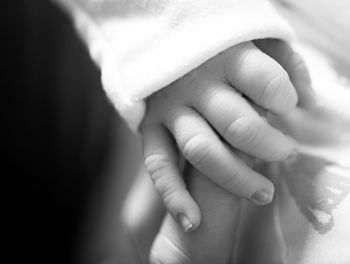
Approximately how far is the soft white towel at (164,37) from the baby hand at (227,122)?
0.01m

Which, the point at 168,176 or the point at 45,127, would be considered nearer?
the point at 168,176

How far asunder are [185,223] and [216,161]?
0.17 feet

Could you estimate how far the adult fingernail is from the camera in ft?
1.20

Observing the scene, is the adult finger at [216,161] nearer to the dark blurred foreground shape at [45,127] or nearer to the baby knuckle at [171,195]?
the baby knuckle at [171,195]

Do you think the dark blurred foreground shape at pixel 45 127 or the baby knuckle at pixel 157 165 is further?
the dark blurred foreground shape at pixel 45 127

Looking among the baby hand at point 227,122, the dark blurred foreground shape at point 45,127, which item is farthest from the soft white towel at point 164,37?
the dark blurred foreground shape at point 45,127

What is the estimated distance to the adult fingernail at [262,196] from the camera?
367mm

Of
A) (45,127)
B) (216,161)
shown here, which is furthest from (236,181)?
(45,127)

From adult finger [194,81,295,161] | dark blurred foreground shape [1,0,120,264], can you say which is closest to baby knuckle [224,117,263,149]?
adult finger [194,81,295,161]

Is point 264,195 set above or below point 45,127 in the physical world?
above

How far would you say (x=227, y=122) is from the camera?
35 cm

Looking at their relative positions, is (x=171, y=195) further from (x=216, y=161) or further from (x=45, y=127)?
(x=45, y=127)

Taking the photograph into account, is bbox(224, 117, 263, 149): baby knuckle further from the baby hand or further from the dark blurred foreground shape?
the dark blurred foreground shape

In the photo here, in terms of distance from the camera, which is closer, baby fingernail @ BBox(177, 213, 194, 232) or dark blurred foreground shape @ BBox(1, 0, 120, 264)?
baby fingernail @ BBox(177, 213, 194, 232)
